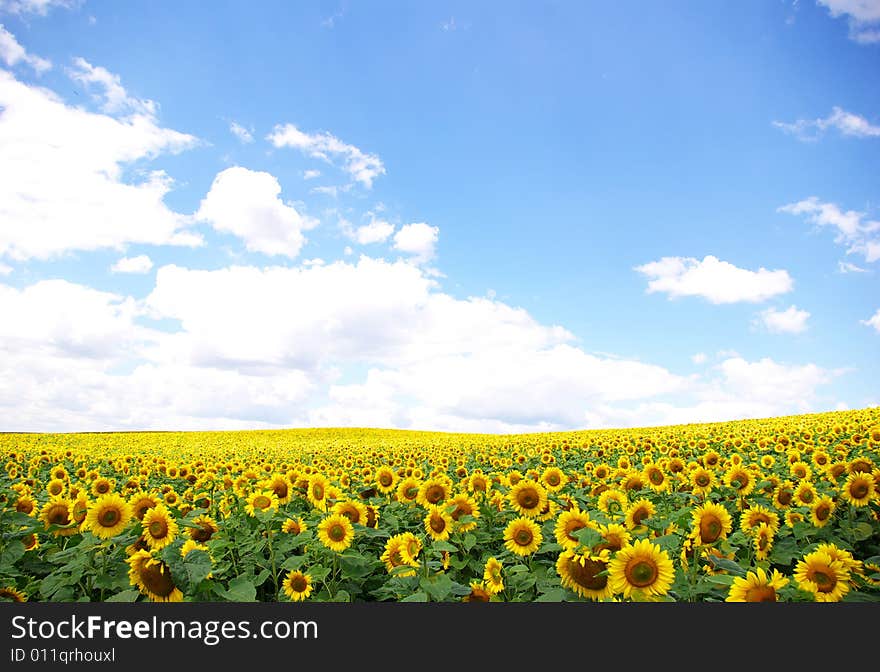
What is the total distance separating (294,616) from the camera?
4.02m

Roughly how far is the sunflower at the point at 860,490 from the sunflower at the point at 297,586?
6.41 meters

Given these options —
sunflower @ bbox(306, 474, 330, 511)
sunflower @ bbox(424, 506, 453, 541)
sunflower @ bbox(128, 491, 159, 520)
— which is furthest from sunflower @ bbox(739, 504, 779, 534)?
sunflower @ bbox(128, 491, 159, 520)

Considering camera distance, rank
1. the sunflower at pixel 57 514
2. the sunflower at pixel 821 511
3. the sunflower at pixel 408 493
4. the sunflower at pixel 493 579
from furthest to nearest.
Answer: the sunflower at pixel 408 493
the sunflower at pixel 821 511
the sunflower at pixel 57 514
the sunflower at pixel 493 579

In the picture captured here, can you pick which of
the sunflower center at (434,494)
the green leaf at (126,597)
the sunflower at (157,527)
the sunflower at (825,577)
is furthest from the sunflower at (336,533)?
the sunflower at (825,577)

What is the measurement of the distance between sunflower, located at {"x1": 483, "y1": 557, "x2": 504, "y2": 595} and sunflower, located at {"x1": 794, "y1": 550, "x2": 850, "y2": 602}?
215 centimetres

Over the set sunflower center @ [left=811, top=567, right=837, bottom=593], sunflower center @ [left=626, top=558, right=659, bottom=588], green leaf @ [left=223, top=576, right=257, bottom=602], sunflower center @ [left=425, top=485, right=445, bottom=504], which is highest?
sunflower center @ [left=425, top=485, right=445, bottom=504]

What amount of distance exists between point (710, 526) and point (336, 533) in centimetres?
337

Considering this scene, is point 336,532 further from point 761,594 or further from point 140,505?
point 761,594

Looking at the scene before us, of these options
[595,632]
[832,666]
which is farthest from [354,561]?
[832,666]

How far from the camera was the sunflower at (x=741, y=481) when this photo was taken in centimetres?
793

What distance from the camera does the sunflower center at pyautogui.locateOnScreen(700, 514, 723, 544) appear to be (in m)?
5.04

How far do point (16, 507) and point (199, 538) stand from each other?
282cm

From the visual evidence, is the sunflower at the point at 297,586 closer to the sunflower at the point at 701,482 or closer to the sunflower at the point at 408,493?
the sunflower at the point at 408,493

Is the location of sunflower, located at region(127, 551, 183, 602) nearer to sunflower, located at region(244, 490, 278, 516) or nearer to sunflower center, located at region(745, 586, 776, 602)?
sunflower, located at region(244, 490, 278, 516)
